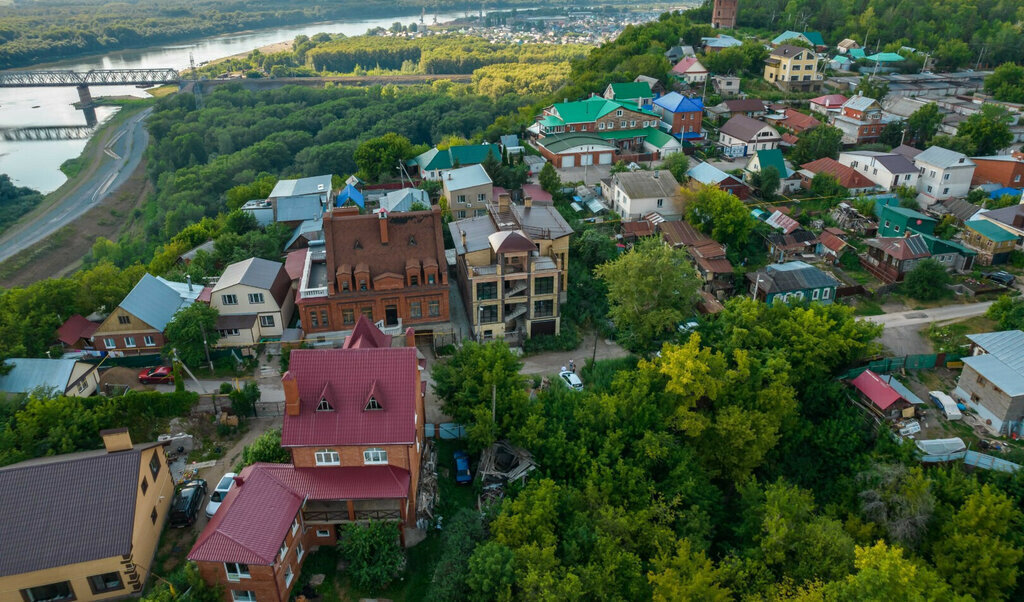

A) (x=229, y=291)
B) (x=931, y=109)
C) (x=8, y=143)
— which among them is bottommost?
(x=8, y=143)

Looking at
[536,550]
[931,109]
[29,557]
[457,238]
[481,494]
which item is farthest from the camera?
[931,109]

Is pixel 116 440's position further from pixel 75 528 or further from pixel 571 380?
pixel 571 380

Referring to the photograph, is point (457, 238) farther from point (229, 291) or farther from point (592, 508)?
point (592, 508)

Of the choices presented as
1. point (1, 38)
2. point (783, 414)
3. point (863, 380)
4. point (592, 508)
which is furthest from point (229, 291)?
point (1, 38)

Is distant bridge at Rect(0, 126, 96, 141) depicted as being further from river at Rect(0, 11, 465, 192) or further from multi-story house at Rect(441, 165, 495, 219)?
multi-story house at Rect(441, 165, 495, 219)

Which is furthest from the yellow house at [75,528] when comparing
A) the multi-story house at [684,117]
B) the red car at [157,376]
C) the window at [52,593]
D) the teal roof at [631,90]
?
the teal roof at [631,90]
